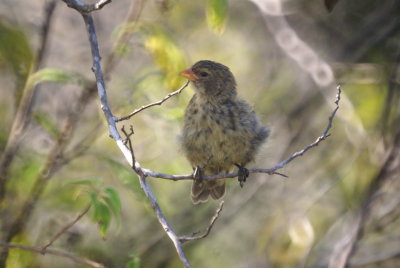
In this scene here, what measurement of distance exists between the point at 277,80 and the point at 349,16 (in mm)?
1579

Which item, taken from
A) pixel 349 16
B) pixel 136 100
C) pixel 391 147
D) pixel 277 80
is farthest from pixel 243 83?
pixel 136 100

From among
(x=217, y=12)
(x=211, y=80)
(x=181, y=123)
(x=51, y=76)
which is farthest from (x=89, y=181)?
(x=211, y=80)

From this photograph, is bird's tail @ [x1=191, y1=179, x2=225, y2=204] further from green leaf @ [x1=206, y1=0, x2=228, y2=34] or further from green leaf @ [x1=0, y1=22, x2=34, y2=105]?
green leaf @ [x1=206, y1=0, x2=228, y2=34]

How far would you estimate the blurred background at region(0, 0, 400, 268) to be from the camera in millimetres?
4664

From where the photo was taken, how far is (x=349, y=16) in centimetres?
720

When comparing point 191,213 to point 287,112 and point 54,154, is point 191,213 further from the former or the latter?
point 54,154

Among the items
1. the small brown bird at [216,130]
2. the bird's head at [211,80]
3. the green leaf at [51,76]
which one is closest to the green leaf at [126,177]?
the green leaf at [51,76]

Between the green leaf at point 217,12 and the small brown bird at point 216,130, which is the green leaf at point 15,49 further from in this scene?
the green leaf at point 217,12

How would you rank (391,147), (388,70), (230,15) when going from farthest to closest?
(230,15), (388,70), (391,147)

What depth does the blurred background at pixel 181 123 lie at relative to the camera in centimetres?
466

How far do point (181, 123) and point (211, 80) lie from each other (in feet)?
1.81

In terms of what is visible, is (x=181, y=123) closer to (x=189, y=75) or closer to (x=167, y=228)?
(x=189, y=75)

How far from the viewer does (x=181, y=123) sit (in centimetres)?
496

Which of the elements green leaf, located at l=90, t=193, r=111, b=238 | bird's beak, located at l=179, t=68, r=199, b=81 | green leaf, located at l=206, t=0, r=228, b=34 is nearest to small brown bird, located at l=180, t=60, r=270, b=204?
bird's beak, located at l=179, t=68, r=199, b=81
